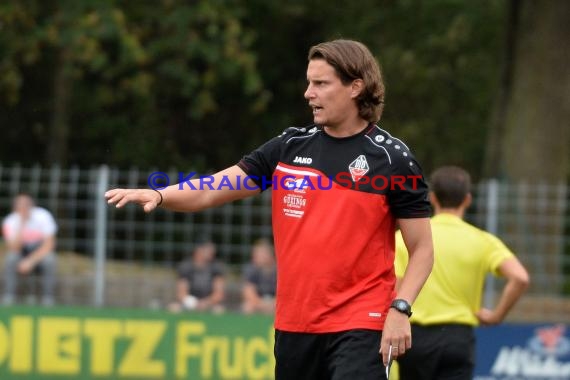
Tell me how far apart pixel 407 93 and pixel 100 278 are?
639 inches

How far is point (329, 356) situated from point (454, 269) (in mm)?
1880

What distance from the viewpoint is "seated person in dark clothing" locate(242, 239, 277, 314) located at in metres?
11.8

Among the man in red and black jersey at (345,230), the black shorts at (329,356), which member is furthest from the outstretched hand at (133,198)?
the black shorts at (329,356)

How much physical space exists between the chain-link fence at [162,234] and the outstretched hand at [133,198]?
6.93m

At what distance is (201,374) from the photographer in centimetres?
1142

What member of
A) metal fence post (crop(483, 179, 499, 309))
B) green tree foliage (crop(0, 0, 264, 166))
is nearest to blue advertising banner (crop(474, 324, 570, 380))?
metal fence post (crop(483, 179, 499, 309))

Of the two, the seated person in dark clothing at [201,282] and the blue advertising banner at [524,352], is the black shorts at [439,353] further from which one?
the seated person in dark clothing at [201,282]

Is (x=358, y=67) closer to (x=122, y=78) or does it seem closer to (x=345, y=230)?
(x=345, y=230)

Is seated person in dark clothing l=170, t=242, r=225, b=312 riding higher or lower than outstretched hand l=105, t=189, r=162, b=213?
lower

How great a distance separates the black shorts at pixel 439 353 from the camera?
658cm
